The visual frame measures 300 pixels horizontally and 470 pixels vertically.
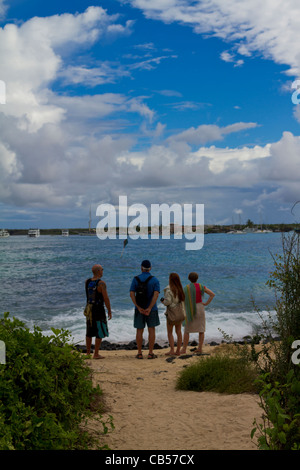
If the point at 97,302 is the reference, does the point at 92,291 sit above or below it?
above

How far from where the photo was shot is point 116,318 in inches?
717

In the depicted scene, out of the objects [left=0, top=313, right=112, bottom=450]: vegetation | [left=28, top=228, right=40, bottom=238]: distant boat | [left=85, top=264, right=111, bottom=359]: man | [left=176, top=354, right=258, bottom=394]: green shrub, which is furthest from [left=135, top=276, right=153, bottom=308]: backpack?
[left=28, top=228, right=40, bottom=238]: distant boat

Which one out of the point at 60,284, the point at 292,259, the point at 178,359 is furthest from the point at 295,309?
the point at 60,284

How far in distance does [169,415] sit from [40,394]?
2319 mm

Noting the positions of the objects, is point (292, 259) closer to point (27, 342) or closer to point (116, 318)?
point (27, 342)

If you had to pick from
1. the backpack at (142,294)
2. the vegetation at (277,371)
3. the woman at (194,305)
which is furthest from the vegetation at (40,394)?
the woman at (194,305)

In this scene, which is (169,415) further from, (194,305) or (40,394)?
(194,305)

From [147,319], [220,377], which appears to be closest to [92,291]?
[147,319]

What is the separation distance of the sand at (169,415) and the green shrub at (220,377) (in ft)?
0.61

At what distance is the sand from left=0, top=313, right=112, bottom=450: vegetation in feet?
1.87

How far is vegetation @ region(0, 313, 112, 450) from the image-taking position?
161 inches

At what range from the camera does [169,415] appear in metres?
6.13

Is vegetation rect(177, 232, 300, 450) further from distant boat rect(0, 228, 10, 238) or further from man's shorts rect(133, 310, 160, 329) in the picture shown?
distant boat rect(0, 228, 10, 238)

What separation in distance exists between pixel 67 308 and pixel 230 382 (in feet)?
52.4
